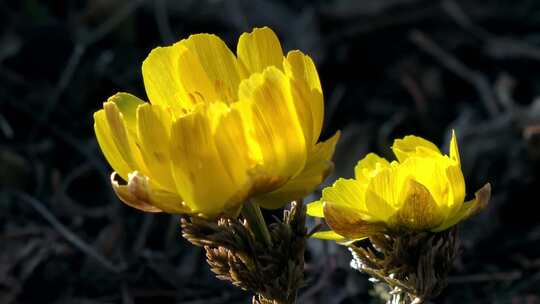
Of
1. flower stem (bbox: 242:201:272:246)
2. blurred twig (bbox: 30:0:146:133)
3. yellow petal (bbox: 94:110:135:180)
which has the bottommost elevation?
blurred twig (bbox: 30:0:146:133)

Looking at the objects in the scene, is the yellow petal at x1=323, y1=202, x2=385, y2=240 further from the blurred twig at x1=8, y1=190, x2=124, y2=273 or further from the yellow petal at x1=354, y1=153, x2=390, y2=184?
the blurred twig at x1=8, y1=190, x2=124, y2=273

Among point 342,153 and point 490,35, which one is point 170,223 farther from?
point 490,35

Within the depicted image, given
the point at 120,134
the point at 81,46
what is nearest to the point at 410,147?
the point at 120,134

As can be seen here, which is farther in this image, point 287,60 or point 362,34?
point 362,34

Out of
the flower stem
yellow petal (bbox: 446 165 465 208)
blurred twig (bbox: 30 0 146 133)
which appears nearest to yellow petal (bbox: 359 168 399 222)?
yellow petal (bbox: 446 165 465 208)

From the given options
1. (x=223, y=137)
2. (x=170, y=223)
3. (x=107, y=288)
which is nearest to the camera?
(x=223, y=137)

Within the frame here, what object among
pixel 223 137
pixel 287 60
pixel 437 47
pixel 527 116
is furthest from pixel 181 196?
pixel 437 47
